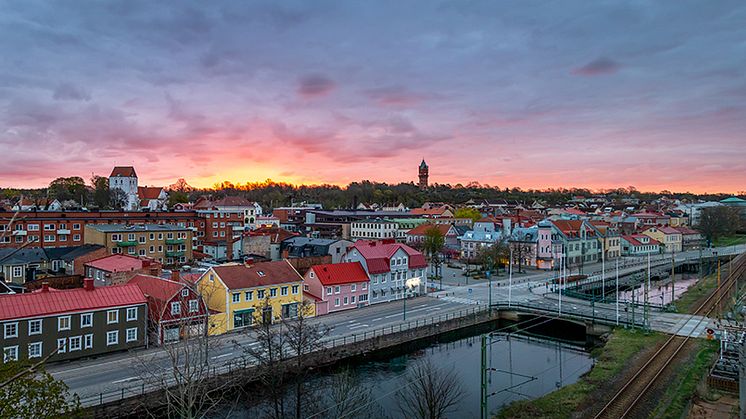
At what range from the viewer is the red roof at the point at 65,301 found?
2584 centimetres

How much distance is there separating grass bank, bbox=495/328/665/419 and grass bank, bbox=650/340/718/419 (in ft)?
8.98

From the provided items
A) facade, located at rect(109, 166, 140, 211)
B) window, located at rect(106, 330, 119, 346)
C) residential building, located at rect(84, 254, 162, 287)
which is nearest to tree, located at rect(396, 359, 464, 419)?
window, located at rect(106, 330, 119, 346)

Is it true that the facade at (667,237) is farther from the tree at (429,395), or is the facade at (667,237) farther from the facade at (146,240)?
the facade at (146,240)

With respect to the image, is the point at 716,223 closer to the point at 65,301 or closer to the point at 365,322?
the point at 365,322

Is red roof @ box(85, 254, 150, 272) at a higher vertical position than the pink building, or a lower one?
higher

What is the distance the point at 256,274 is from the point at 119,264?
1206 cm

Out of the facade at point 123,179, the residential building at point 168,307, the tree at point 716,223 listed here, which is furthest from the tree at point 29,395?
the tree at point 716,223

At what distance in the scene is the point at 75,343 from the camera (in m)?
27.3

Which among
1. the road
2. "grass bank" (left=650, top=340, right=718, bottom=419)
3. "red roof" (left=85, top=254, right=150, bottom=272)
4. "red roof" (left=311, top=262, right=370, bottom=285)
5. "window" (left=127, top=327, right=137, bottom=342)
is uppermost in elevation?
"red roof" (left=85, top=254, right=150, bottom=272)

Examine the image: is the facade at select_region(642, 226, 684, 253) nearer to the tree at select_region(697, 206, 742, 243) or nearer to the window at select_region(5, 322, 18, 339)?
the tree at select_region(697, 206, 742, 243)

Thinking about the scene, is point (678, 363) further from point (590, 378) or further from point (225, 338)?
point (225, 338)

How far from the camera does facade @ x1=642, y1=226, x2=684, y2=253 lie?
91106mm

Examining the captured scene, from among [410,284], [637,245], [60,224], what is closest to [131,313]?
[410,284]

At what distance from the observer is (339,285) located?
40.8 m
